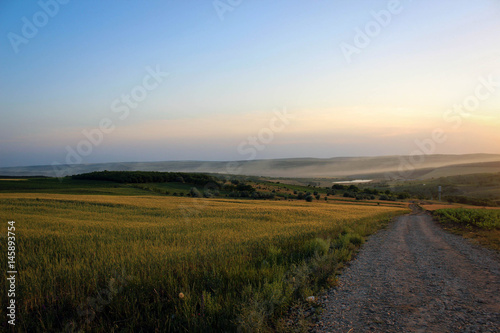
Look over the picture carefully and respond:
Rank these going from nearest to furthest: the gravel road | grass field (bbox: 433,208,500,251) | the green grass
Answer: the gravel road
grass field (bbox: 433,208,500,251)
the green grass

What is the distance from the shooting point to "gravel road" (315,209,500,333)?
452cm

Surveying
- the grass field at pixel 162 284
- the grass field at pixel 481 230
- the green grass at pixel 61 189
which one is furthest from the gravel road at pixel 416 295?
the green grass at pixel 61 189

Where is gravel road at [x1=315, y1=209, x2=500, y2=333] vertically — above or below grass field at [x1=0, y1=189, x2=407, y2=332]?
below

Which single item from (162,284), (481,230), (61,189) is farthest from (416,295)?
(61,189)

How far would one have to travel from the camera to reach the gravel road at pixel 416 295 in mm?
4516

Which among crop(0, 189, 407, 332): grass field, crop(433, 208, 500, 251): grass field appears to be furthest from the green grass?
crop(433, 208, 500, 251): grass field

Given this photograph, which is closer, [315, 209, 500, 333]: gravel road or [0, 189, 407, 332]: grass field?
[0, 189, 407, 332]: grass field

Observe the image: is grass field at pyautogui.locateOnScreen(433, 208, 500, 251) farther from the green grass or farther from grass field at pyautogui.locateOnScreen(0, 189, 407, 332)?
the green grass

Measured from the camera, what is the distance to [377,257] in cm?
964

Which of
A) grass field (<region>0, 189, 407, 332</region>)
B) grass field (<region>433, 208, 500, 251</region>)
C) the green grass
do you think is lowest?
grass field (<region>433, 208, 500, 251</region>)

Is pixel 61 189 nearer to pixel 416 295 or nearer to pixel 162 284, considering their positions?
pixel 162 284

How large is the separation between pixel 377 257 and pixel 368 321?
18.4ft

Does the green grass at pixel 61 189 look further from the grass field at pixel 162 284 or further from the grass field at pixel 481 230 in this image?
the grass field at pixel 481 230

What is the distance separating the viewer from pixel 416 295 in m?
5.79
